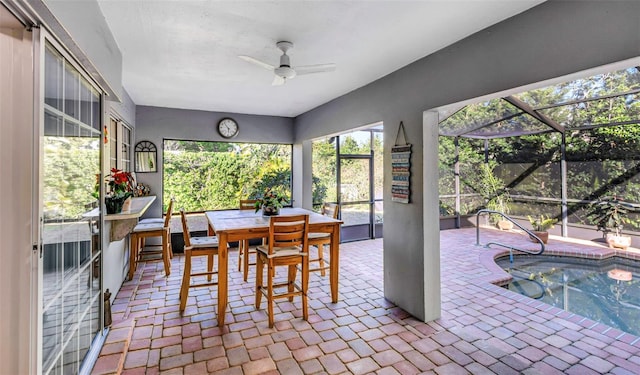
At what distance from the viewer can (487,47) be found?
2307 millimetres

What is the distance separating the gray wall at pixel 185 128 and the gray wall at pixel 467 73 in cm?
202

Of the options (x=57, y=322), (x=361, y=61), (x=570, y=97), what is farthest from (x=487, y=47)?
(x=570, y=97)

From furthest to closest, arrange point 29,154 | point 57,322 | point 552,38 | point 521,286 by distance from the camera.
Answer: point 521,286
point 552,38
point 57,322
point 29,154

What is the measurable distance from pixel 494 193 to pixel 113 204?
25.6ft

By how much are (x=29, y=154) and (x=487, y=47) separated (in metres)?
2.80

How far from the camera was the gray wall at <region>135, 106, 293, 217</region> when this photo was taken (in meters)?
5.07

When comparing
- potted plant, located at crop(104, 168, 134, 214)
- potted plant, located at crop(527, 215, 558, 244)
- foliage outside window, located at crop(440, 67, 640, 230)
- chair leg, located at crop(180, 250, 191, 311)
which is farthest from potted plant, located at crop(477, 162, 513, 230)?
potted plant, located at crop(104, 168, 134, 214)

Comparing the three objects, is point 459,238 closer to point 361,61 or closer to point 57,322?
point 361,61

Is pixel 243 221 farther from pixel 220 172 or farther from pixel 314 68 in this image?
pixel 220 172

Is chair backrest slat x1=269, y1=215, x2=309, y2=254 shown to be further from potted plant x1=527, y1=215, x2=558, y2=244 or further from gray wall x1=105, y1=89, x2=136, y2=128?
potted plant x1=527, y1=215, x2=558, y2=244

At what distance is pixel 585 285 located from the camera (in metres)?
4.20

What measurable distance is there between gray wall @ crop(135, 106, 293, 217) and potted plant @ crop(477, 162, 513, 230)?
17.3 feet

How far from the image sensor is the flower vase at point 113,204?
269cm

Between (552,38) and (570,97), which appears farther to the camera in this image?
(570,97)
